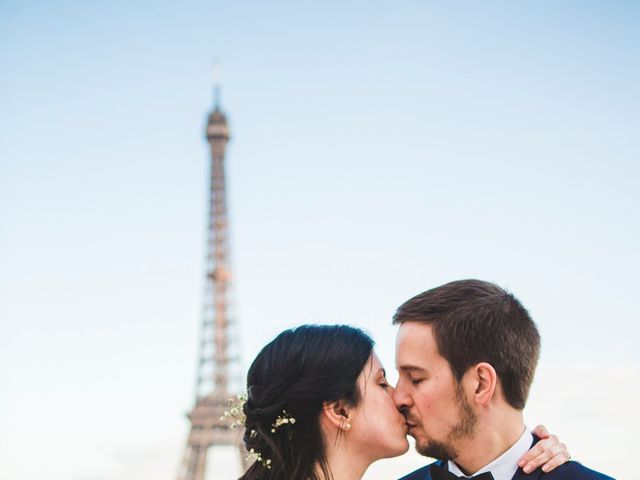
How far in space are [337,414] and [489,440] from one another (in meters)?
0.85

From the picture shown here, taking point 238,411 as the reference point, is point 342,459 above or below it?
below

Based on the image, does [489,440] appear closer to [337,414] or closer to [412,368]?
[412,368]

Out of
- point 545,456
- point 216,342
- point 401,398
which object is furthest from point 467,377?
point 216,342

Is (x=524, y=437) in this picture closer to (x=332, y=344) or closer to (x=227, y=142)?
(x=332, y=344)

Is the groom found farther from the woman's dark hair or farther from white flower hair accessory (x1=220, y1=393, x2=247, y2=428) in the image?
white flower hair accessory (x1=220, y1=393, x2=247, y2=428)

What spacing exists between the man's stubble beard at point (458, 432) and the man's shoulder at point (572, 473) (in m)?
0.49

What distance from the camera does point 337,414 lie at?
551 cm

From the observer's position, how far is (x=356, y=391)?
555 centimetres

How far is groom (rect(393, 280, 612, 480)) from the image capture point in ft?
17.8

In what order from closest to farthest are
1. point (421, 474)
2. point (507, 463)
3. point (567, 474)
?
point (567, 474) < point (507, 463) < point (421, 474)

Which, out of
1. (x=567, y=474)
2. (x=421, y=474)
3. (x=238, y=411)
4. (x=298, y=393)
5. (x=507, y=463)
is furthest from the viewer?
(x=421, y=474)

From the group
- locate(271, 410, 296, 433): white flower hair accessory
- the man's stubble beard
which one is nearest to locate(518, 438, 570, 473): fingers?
the man's stubble beard

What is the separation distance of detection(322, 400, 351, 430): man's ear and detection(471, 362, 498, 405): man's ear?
724mm

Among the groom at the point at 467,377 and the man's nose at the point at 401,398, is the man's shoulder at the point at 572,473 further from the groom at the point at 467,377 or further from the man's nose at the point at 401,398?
the man's nose at the point at 401,398
